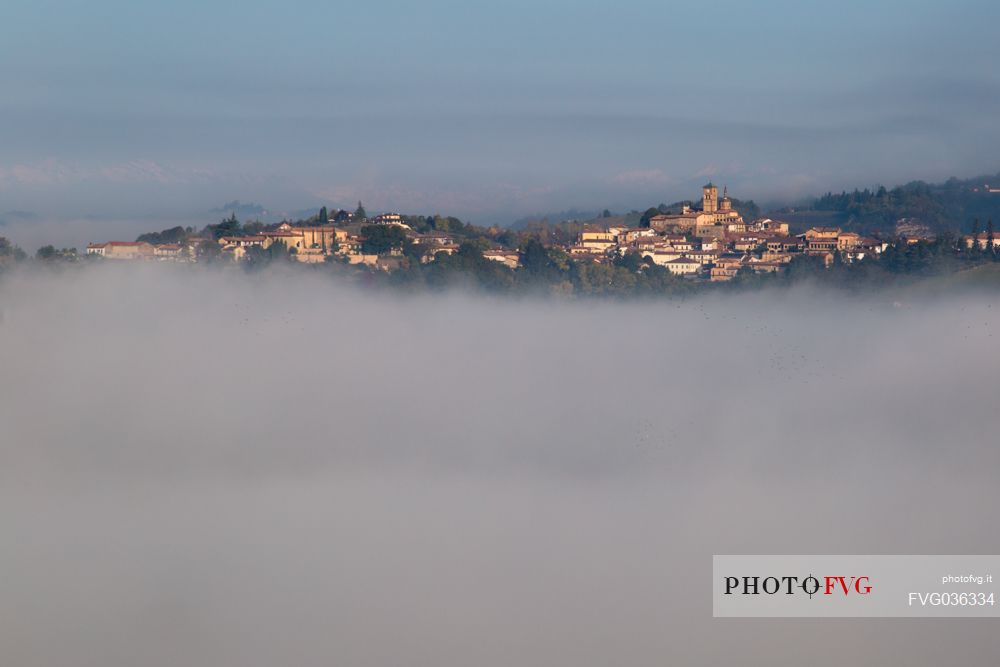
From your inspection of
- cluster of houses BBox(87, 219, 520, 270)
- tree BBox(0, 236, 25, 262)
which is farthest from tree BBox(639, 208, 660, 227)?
tree BBox(0, 236, 25, 262)

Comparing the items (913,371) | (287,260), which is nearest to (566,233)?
(287,260)

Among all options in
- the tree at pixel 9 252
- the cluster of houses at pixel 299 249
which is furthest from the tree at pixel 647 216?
the tree at pixel 9 252

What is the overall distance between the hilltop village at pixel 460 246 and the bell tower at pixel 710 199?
4319 millimetres

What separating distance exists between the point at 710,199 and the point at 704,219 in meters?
3.78

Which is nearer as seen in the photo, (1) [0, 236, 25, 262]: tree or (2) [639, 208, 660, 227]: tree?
(1) [0, 236, 25, 262]: tree

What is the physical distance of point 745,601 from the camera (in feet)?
71.2

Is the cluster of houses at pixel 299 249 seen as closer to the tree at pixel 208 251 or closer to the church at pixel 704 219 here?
the tree at pixel 208 251

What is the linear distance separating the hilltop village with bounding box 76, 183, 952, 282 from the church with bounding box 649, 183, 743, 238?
22.6 inches

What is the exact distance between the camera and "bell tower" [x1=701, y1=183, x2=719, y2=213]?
66188 millimetres

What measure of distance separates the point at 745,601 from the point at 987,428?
1393cm

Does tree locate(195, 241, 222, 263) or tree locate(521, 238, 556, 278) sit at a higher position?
tree locate(195, 241, 222, 263)

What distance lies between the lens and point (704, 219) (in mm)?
63281

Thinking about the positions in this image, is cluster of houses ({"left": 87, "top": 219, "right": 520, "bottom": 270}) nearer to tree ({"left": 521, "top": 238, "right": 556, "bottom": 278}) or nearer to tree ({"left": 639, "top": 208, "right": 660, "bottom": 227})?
tree ({"left": 521, "top": 238, "right": 556, "bottom": 278})

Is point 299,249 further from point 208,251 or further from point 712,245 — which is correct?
point 712,245
